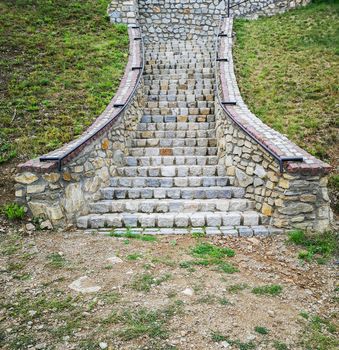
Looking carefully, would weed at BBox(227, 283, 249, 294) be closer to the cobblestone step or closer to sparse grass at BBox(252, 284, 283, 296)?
sparse grass at BBox(252, 284, 283, 296)

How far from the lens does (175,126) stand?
28.7 ft

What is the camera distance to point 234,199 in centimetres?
653

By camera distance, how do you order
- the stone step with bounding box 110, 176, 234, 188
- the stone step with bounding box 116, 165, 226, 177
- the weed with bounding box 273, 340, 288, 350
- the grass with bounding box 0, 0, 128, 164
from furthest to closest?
1. the grass with bounding box 0, 0, 128, 164
2. the stone step with bounding box 116, 165, 226, 177
3. the stone step with bounding box 110, 176, 234, 188
4. the weed with bounding box 273, 340, 288, 350

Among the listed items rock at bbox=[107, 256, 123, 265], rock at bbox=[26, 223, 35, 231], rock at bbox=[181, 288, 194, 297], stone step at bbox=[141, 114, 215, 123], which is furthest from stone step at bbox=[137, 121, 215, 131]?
rock at bbox=[181, 288, 194, 297]

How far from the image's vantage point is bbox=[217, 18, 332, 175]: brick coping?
5367 mm

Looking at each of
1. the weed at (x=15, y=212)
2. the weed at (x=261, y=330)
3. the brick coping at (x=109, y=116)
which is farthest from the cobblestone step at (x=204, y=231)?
the weed at (x=261, y=330)

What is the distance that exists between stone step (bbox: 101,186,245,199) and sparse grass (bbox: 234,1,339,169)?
197cm

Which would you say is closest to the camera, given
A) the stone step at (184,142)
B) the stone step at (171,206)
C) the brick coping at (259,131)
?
the brick coping at (259,131)

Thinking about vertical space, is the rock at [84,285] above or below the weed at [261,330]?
above

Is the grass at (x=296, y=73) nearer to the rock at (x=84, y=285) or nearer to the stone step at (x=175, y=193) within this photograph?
the stone step at (x=175, y=193)

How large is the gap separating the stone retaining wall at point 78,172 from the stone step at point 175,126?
0.52 m

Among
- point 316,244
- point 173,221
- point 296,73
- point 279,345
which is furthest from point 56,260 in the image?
point 296,73

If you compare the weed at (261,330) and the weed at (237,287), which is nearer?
the weed at (261,330)

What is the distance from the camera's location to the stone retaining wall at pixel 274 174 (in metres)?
5.45
